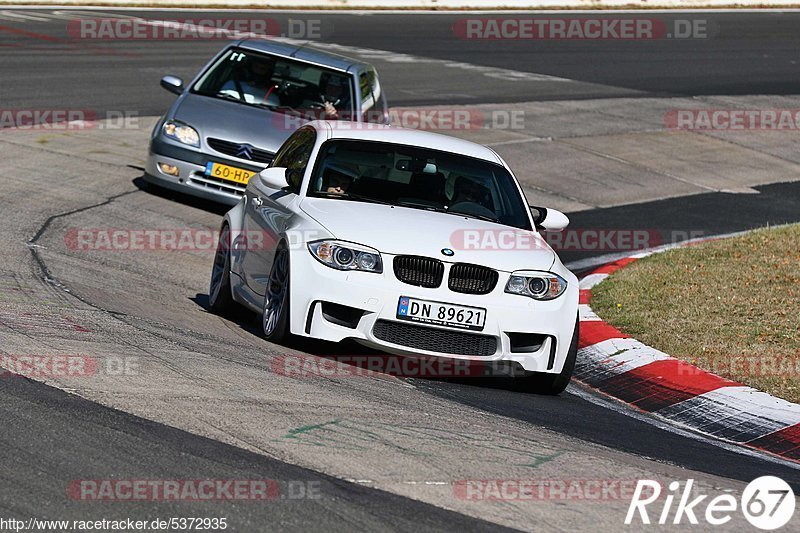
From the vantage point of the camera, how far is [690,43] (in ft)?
109

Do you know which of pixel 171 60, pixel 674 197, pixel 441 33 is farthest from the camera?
pixel 441 33

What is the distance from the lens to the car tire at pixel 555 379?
8.34 metres

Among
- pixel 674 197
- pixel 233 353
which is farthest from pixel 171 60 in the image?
pixel 233 353

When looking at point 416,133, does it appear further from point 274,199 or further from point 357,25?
point 357,25

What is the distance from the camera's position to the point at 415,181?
921 centimetres

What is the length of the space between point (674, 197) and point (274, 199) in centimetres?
914

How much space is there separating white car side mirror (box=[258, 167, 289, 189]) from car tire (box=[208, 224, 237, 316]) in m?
0.73
